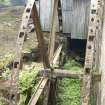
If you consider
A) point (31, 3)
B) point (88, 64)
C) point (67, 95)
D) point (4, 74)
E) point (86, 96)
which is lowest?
point (67, 95)

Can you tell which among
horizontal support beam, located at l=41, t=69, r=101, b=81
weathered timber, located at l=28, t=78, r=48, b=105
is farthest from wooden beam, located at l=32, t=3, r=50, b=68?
weathered timber, located at l=28, t=78, r=48, b=105

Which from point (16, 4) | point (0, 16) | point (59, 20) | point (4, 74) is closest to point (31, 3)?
point (4, 74)

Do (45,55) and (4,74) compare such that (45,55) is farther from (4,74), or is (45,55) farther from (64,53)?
(64,53)

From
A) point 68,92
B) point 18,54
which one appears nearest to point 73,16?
point 68,92

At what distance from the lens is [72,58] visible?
35.3 feet

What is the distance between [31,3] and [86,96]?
1899mm

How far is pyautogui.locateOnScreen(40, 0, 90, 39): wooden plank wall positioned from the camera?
10.3 metres

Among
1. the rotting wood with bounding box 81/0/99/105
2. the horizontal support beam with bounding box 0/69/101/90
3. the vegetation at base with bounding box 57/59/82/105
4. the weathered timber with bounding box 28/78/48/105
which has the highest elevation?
the rotting wood with bounding box 81/0/99/105

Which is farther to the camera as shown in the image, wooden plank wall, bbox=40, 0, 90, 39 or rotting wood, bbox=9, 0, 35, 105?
wooden plank wall, bbox=40, 0, 90, 39

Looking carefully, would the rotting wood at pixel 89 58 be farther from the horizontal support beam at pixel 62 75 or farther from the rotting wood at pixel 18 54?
the horizontal support beam at pixel 62 75

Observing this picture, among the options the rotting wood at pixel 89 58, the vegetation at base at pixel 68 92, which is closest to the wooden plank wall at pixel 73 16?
the vegetation at base at pixel 68 92

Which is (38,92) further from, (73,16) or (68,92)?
(73,16)

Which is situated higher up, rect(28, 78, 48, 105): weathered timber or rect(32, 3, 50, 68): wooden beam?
rect(32, 3, 50, 68): wooden beam

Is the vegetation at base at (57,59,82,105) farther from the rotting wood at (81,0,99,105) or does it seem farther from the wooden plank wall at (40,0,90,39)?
the rotting wood at (81,0,99,105)
